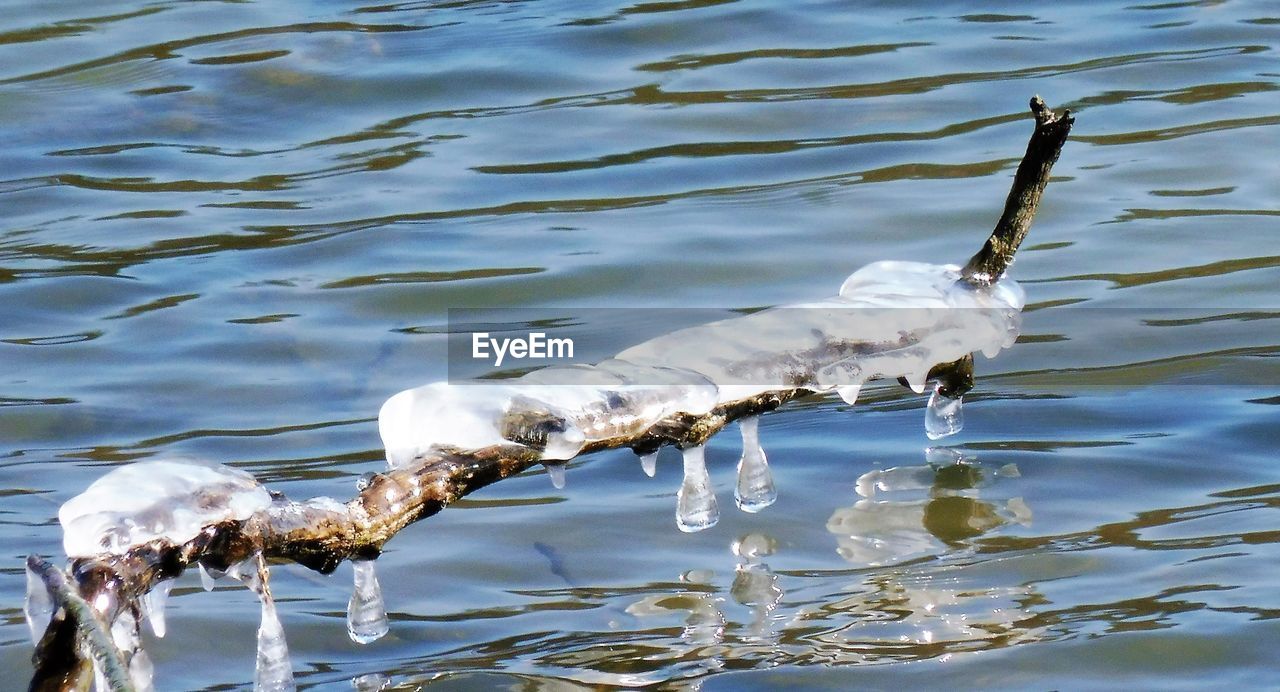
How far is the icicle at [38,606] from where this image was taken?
173 cm

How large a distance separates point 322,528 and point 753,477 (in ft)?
3.36

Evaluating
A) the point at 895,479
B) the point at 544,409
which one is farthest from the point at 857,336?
the point at 544,409

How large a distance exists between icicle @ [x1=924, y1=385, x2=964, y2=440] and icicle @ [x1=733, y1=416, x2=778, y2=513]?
513mm

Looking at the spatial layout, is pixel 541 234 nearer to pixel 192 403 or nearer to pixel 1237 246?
pixel 192 403

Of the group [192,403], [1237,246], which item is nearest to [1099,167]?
[1237,246]

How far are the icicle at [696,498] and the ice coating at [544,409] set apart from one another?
0.18 m

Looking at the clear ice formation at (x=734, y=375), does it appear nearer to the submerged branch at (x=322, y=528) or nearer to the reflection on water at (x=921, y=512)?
the submerged branch at (x=322, y=528)

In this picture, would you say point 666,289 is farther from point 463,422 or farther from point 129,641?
point 129,641

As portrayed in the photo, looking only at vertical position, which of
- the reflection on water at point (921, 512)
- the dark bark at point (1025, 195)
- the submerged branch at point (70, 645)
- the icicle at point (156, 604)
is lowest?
the reflection on water at point (921, 512)

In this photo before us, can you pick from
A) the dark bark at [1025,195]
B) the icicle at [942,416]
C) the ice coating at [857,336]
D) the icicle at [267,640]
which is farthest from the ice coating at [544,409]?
the icicle at [942,416]

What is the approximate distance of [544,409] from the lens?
90.7 inches

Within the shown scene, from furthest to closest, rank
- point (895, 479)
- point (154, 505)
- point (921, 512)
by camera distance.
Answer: point (895, 479)
point (921, 512)
point (154, 505)

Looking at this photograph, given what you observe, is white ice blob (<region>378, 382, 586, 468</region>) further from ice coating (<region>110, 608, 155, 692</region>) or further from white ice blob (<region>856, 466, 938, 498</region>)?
white ice blob (<region>856, 466, 938, 498</region>)

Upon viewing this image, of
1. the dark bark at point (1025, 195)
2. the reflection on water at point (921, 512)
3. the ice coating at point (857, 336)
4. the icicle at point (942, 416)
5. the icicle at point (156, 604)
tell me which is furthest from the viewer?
the icicle at point (942, 416)
